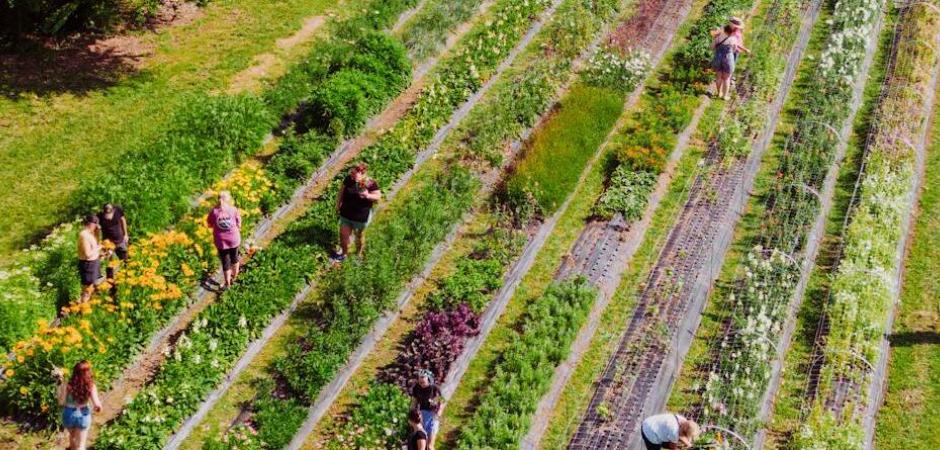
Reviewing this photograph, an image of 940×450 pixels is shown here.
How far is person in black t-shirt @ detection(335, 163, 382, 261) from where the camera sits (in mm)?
14562

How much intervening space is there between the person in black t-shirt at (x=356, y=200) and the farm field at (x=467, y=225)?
0.09 m

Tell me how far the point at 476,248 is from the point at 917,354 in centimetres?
667

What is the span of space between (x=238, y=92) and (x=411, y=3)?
5.08 metres

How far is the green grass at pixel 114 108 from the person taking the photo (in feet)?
52.5

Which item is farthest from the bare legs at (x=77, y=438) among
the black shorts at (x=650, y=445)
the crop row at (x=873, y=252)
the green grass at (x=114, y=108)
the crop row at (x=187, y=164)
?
the crop row at (x=873, y=252)

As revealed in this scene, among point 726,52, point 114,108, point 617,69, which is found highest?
point 726,52

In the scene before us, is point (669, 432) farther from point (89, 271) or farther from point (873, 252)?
point (89, 271)

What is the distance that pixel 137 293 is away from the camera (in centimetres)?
1347

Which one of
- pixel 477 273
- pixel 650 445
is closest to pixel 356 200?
pixel 477 273

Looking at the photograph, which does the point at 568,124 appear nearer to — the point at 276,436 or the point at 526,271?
the point at 526,271

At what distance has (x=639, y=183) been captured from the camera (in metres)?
17.4

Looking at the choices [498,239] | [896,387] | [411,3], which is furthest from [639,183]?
[411,3]

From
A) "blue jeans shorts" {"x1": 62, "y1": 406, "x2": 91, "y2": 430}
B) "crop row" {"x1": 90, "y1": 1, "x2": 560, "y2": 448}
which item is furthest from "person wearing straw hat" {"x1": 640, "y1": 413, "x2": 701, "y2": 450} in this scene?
"blue jeans shorts" {"x1": 62, "y1": 406, "x2": 91, "y2": 430}

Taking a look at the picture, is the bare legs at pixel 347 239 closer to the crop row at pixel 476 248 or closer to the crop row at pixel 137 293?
the crop row at pixel 476 248
